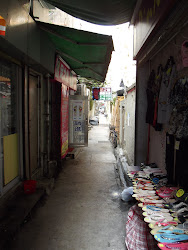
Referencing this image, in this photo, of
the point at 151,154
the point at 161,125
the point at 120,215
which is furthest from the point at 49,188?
the point at 161,125

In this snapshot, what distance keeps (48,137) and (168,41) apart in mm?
4436

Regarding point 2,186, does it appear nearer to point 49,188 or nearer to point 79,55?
point 49,188

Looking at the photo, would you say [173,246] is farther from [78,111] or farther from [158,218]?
[78,111]

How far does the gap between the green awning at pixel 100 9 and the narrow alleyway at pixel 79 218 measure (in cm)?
430

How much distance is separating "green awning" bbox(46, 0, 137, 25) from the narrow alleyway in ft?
14.1

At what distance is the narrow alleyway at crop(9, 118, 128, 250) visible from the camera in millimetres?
3400

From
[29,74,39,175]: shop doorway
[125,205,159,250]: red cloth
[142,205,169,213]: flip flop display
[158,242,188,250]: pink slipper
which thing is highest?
[29,74,39,175]: shop doorway

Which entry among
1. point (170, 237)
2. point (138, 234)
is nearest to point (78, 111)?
point (138, 234)

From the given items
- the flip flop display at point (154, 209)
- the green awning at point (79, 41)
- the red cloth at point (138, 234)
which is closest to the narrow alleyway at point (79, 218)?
the red cloth at point (138, 234)

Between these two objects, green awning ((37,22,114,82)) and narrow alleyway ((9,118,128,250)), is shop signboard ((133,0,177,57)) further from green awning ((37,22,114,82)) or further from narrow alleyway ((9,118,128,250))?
narrow alleyway ((9,118,128,250))

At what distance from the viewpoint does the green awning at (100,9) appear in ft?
12.3

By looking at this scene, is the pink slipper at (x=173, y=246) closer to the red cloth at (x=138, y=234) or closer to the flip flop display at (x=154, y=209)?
the flip flop display at (x=154, y=209)

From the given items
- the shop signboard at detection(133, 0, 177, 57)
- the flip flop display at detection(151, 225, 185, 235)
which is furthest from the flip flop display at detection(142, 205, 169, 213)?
the shop signboard at detection(133, 0, 177, 57)

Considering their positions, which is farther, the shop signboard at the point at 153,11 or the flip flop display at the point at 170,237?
the shop signboard at the point at 153,11
